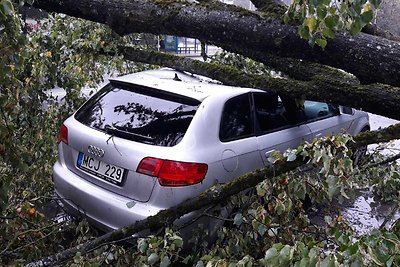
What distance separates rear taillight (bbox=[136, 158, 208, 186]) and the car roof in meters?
0.60

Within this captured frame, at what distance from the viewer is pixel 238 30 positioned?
7.33ft

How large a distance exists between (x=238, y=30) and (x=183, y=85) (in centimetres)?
163

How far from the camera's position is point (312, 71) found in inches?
124

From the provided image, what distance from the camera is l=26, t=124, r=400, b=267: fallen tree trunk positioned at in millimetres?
2596

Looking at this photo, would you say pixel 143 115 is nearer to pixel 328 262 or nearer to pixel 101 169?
pixel 101 169

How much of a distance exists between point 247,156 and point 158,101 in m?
0.85

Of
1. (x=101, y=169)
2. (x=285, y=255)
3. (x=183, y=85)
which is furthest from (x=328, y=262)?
(x=183, y=85)

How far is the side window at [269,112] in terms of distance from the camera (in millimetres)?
4094

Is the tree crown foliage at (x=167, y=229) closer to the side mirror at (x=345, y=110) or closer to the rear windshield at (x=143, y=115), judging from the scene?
the rear windshield at (x=143, y=115)

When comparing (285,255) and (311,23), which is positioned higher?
(311,23)

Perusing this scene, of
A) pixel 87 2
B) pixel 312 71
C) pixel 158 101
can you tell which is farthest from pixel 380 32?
pixel 158 101

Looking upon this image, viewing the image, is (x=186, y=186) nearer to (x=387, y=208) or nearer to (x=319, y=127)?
(x=319, y=127)

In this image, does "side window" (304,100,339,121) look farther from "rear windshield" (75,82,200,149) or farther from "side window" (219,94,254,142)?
"rear windshield" (75,82,200,149)

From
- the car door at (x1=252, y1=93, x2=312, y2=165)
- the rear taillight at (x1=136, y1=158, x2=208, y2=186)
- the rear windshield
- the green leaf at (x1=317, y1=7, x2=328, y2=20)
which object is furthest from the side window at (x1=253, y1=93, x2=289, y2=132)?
the green leaf at (x1=317, y1=7, x2=328, y2=20)
